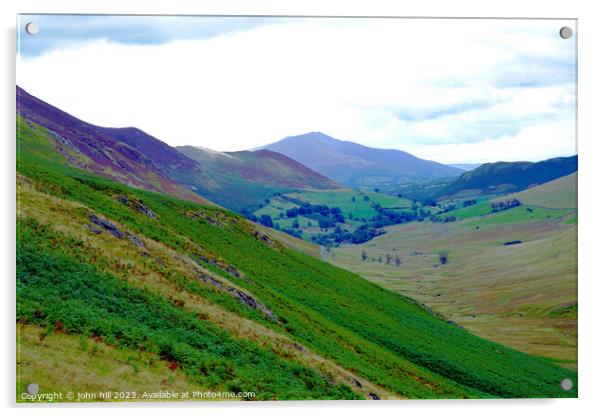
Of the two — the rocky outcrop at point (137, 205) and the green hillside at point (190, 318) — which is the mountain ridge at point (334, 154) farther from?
the green hillside at point (190, 318)

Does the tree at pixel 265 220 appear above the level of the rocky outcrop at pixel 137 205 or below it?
below

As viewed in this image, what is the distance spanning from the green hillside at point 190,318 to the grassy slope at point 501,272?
640 centimetres

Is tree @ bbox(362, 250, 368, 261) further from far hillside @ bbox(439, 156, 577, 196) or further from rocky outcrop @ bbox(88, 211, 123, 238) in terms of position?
rocky outcrop @ bbox(88, 211, 123, 238)

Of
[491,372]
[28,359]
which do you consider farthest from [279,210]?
[28,359]

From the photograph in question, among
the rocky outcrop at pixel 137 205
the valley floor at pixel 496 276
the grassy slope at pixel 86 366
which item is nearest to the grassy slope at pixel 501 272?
the valley floor at pixel 496 276

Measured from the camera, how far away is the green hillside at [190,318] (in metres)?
Result: 17.9

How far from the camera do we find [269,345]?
20.9 meters

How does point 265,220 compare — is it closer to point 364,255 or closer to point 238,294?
point 364,255

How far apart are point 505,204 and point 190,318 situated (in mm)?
185380

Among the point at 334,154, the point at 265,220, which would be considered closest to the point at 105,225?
the point at 334,154

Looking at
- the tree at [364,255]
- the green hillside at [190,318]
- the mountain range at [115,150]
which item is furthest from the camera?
the tree at [364,255]

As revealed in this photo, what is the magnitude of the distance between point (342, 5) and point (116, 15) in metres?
10.0

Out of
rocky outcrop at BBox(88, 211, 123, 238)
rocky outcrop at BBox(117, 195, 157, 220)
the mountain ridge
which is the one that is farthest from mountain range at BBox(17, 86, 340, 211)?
rocky outcrop at BBox(88, 211, 123, 238)

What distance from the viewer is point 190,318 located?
67.3 feet
